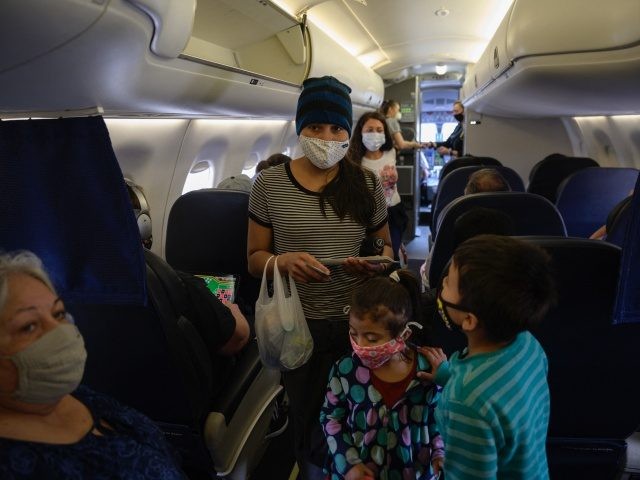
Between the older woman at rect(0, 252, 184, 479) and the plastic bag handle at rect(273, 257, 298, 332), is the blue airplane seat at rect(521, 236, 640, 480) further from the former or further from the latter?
the older woman at rect(0, 252, 184, 479)

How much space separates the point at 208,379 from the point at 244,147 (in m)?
3.92

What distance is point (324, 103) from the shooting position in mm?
1768

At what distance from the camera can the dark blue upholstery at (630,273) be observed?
4.64 ft

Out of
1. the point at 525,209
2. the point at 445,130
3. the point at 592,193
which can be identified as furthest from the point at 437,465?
the point at 445,130

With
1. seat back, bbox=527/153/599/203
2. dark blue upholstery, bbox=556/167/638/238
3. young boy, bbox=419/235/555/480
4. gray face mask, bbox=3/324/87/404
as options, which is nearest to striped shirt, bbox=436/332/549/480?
young boy, bbox=419/235/555/480

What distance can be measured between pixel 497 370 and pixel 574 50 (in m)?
2.09

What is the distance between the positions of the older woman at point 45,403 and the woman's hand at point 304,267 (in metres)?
0.71

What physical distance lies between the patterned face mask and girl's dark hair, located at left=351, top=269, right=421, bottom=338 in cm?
2

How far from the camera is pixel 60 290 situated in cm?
142

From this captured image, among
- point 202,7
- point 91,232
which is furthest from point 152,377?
point 202,7

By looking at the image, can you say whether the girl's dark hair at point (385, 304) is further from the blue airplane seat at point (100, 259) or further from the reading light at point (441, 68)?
the reading light at point (441, 68)

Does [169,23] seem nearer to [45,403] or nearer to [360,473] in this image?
[45,403]

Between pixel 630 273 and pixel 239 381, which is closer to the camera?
pixel 630 273

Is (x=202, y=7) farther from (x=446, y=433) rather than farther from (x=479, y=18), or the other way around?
(x=479, y=18)
